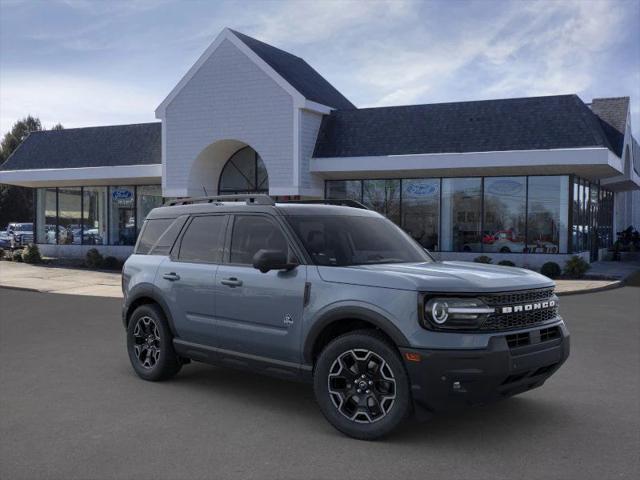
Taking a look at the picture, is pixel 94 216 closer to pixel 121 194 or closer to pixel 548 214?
pixel 121 194

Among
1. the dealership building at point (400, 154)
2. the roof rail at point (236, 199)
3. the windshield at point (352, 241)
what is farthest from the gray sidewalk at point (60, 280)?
the windshield at point (352, 241)

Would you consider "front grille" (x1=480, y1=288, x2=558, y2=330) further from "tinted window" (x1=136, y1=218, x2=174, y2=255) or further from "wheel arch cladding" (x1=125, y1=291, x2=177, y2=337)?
"tinted window" (x1=136, y1=218, x2=174, y2=255)

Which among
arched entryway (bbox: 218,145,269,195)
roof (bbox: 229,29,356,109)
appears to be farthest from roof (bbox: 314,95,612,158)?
arched entryway (bbox: 218,145,269,195)

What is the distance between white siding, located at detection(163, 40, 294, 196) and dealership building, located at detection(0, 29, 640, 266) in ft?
0.14

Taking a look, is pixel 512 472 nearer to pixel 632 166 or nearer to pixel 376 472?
pixel 376 472

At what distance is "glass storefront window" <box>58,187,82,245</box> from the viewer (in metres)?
30.3

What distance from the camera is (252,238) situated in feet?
20.9

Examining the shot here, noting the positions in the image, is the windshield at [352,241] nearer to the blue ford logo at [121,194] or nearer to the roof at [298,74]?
the roof at [298,74]

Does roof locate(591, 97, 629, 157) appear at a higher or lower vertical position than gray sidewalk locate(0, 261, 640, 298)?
higher

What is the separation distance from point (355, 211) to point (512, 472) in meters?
3.02

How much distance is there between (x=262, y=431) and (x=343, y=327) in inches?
42.9

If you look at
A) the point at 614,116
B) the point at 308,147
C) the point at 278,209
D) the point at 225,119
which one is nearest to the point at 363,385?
the point at 278,209

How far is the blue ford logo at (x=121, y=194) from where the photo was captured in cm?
2894

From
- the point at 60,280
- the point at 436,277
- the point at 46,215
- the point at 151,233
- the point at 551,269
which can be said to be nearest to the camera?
the point at 436,277
